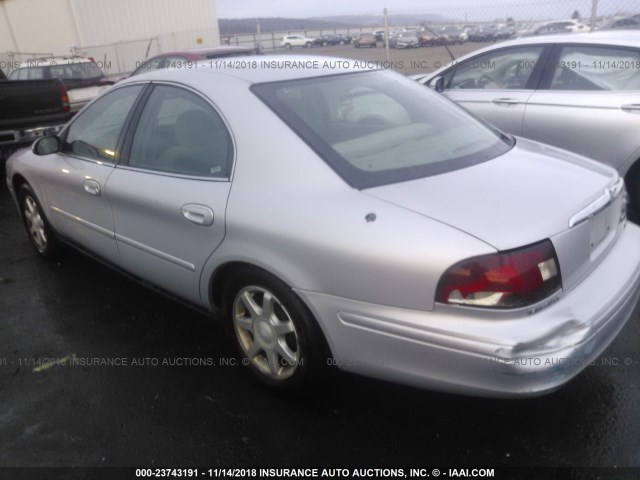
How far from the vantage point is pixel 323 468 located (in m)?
2.37

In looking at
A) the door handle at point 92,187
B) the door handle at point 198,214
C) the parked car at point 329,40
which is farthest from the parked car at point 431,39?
the door handle at point 198,214

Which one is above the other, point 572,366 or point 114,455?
point 572,366

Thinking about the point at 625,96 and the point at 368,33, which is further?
the point at 368,33

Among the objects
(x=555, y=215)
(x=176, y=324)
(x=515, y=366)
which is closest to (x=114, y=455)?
(x=176, y=324)

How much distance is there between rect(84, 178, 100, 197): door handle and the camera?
3479 mm

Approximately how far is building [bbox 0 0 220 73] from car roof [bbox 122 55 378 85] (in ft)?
72.5

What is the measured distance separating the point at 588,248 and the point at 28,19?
90.0 feet

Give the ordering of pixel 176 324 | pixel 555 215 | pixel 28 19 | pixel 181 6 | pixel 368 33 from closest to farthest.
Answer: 1. pixel 555 215
2. pixel 176 324
3. pixel 368 33
4. pixel 28 19
5. pixel 181 6

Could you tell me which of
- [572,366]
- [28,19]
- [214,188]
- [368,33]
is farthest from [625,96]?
[28,19]

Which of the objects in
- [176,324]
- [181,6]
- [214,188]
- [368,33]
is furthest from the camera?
[181,6]

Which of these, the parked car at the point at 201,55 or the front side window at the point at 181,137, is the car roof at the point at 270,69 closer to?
the front side window at the point at 181,137

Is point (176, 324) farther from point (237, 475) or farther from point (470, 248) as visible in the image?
point (470, 248)

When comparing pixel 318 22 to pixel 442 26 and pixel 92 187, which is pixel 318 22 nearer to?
pixel 442 26

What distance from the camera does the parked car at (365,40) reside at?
17878 millimetres
